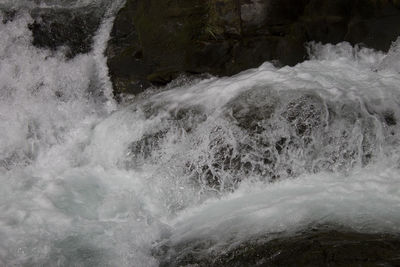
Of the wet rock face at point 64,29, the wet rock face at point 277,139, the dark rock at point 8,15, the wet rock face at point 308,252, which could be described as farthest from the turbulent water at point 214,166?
the dark rock at point 8,15

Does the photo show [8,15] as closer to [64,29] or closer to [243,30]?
[64,29]

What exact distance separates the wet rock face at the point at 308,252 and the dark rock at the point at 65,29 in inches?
181

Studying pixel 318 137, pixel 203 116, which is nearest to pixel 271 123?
pixel 318 137

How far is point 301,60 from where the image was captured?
580 centimetres

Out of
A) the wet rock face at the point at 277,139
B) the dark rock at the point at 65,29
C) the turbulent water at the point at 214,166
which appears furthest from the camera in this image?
the dark rock at the point at 65,29

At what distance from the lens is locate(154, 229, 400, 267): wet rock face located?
2791mm

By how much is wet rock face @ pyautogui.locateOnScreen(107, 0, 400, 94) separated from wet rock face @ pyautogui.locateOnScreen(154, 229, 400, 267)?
121 inches

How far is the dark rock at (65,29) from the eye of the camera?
7105mm

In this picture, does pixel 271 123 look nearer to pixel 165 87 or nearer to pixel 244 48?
pixel 244 48

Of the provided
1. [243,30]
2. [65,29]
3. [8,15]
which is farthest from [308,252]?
[8,15]

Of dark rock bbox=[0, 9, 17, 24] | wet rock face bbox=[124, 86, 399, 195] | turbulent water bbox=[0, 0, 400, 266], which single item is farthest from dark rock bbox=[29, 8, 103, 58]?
wet rock face bbox=[124, 86, 399, 195]

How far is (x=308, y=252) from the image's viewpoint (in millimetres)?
2918

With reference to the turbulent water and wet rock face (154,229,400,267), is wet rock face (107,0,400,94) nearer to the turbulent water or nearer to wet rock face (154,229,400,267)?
the turbulent water

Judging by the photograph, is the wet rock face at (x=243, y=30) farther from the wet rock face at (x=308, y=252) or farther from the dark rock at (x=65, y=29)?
the wet rock face at (x=308, y=252)
